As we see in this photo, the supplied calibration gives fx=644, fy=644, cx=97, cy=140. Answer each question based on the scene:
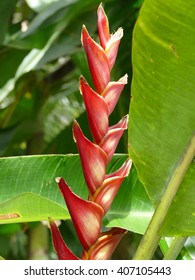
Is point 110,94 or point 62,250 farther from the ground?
point 110,94

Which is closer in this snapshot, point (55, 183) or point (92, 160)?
point (92, 160)

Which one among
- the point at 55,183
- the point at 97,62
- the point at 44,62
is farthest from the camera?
the point at 44,62

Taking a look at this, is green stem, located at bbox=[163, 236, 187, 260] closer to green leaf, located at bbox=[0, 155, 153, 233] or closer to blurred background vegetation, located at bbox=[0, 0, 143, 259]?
green leaf, located at bbox=[0, 155, 153, 233]

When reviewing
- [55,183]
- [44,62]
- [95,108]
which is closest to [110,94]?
[95,108]

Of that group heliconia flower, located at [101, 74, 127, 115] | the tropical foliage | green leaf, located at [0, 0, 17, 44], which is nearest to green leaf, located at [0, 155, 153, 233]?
the tropical foliage

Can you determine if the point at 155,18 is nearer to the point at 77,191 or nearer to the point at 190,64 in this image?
the point at 190,64

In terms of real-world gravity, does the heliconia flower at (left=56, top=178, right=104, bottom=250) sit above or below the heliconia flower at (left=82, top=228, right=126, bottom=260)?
above

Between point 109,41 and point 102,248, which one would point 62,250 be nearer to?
point 102,248

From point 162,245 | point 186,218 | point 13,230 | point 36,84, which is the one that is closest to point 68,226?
point 13,230
